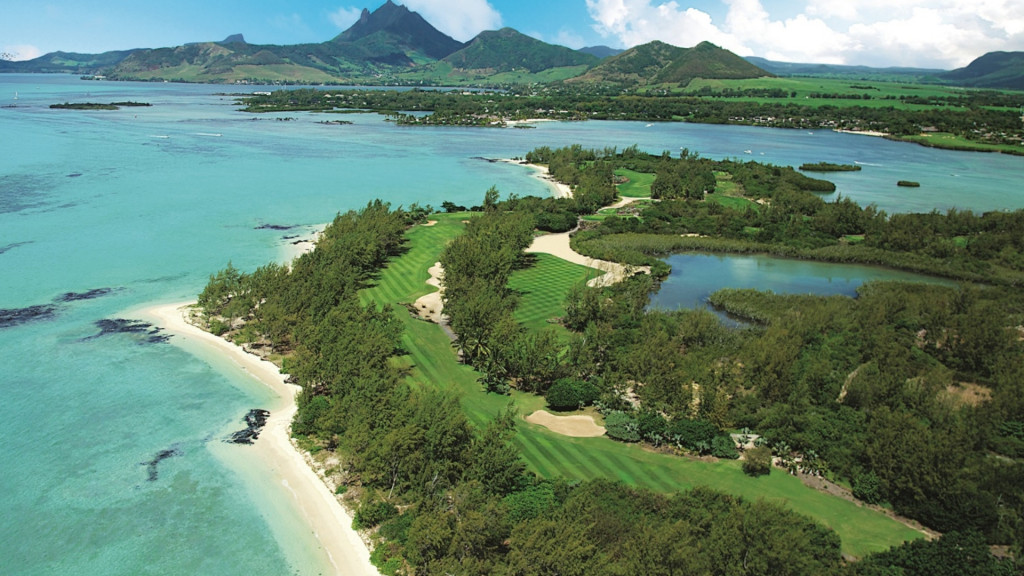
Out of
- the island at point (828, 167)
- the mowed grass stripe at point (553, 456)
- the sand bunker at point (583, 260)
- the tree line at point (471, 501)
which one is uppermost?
the island at point (828, 167)

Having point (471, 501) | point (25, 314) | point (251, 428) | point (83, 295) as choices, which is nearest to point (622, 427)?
point (471, 501)

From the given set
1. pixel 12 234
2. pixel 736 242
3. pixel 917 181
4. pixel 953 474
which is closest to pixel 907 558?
pixel 953 474

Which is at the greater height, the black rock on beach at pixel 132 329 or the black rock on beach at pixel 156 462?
the black rock on beach at pixel 132 329

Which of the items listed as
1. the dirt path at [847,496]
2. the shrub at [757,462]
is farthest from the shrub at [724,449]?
the dirt path at [847,496]

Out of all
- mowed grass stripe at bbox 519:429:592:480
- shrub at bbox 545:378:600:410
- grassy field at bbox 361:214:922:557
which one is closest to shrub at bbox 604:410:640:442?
grassy field at bbox 361:214:922:557

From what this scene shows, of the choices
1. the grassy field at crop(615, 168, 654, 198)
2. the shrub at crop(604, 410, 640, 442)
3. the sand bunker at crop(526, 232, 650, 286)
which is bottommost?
the shrub at crop(604, 410, 640, 442)

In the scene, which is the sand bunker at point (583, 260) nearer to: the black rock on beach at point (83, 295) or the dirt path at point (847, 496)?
the dirt path at point (847, 496)

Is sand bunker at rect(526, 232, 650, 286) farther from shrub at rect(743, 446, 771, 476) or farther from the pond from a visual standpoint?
shrub at rect(743, 446, 771, 476)
